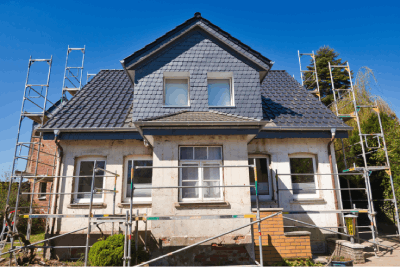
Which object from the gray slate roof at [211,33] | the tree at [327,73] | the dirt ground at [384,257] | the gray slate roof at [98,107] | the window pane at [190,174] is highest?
the tree at [327,73]

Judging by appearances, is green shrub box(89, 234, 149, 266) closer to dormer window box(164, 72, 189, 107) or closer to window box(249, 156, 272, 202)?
dormer window box(164, 72, 189, 107)

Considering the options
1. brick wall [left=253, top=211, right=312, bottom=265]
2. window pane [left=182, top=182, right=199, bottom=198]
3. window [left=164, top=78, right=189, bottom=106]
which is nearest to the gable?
window [left=164, top=78, right=189, bottom=106]

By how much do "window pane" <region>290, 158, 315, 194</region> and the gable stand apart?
267 cm

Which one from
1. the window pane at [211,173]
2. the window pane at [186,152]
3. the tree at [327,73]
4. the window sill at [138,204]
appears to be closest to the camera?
the window pane at [211,173]

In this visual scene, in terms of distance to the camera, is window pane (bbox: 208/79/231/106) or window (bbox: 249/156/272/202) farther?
window (bbox: 249/156/272/202)

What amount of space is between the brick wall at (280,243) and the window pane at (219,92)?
4075mm

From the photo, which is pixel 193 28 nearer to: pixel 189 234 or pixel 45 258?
pixel 189 234

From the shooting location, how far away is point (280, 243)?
826 centimetres

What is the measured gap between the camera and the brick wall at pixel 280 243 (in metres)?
8.19

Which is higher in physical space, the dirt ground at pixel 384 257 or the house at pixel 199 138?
the house at pixel 199 138

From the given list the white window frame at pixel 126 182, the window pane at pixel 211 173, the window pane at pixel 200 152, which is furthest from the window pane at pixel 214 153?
the white window frame at pixel 126 182

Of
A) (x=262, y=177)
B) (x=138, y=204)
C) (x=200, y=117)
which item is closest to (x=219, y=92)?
(x=200, y=117)

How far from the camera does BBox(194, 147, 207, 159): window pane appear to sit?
8328mm

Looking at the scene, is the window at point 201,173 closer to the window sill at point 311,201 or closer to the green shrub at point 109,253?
the green shrub at point 109,253
